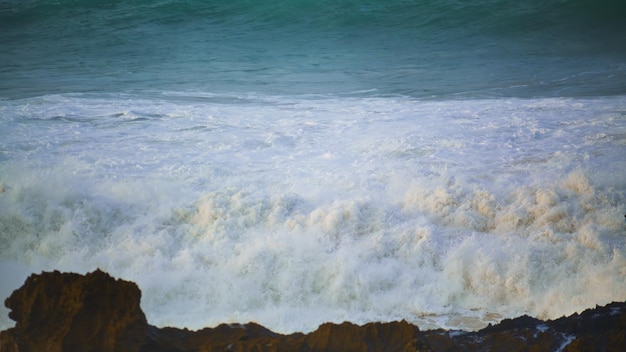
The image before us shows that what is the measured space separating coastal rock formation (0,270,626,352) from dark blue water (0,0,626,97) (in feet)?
16.3

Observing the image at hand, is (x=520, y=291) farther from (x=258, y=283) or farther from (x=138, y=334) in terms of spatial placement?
(x=138, y=334)

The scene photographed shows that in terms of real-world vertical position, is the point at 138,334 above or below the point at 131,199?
above

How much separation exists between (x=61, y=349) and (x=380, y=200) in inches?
85.2

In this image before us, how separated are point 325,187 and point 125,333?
226 centimetres

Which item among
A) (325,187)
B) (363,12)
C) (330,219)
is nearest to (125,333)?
(330,219)

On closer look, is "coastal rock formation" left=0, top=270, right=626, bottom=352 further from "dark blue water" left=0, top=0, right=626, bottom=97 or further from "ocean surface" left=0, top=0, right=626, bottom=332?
"dark blue water" left=0, top=0, right=626, bottom=97

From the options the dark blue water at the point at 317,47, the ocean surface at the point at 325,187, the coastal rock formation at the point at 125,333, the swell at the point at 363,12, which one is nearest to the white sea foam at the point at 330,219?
the ocean surface at the point at 325,187

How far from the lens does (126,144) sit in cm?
439

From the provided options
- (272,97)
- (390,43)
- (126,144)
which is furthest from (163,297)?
(390,43)

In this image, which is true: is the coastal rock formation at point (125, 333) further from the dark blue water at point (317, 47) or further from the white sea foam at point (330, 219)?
the dark blue water at point (317, 47)

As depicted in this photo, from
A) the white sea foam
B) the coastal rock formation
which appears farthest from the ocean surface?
the coastal rock formation

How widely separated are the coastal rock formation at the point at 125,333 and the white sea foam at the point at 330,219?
104 centimetres

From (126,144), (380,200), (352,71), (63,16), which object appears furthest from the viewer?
(63,16)

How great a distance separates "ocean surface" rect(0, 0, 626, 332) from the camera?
262 cm
